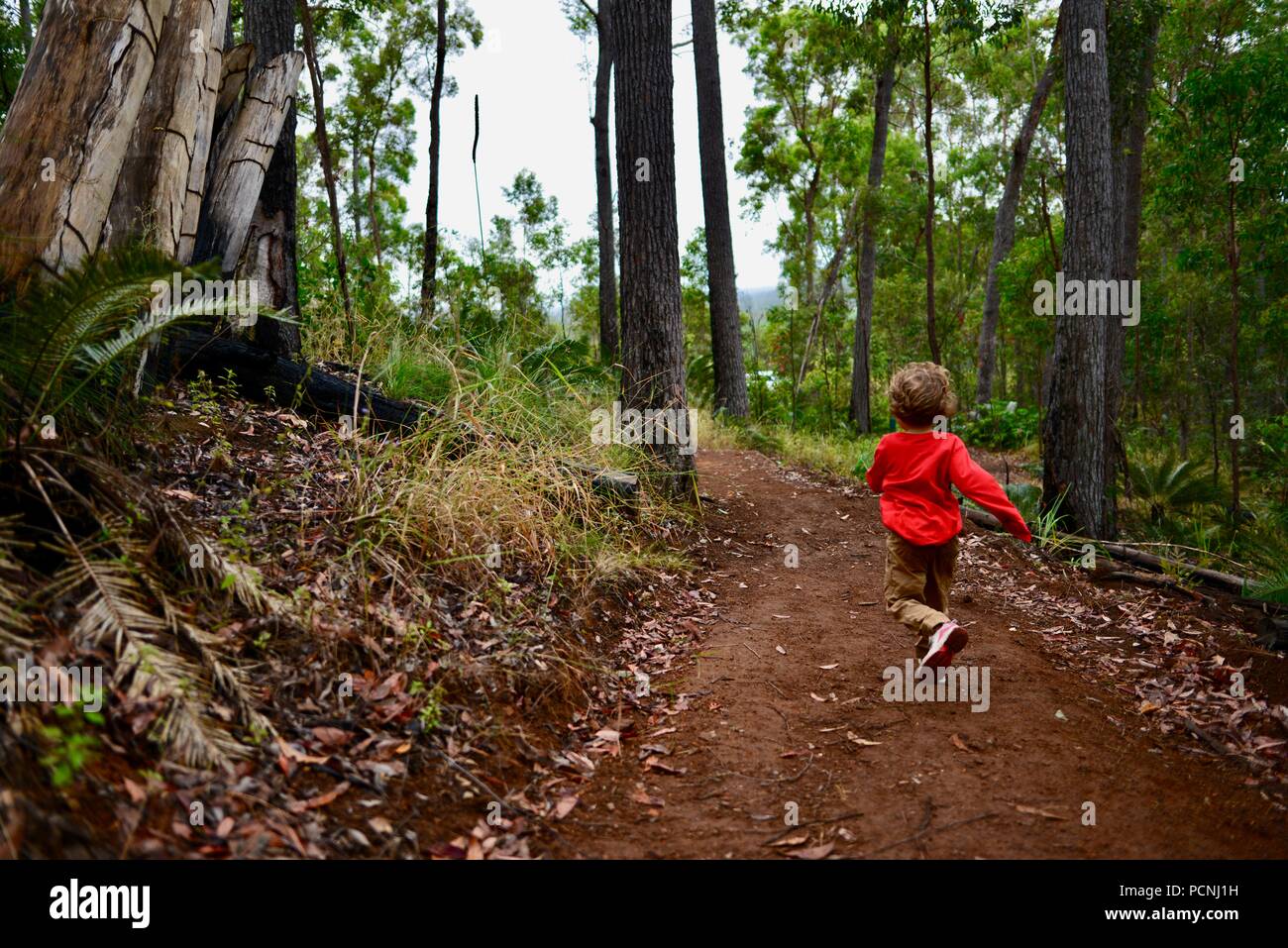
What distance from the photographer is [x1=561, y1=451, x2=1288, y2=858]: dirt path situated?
9.93 ft

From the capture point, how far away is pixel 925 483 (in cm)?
437

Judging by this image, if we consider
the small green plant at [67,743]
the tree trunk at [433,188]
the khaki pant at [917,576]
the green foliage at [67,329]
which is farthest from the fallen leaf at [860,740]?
the tree trunk at [433,188]

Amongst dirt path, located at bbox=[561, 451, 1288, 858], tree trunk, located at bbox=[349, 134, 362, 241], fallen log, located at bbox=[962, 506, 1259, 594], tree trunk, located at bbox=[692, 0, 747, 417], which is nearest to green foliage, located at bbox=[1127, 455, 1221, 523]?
fallen log, located at bbox=[962, 506, 1259, 594]

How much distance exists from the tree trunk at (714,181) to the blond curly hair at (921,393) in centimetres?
861

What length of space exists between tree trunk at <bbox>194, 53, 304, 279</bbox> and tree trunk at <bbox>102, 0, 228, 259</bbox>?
0.46 metres

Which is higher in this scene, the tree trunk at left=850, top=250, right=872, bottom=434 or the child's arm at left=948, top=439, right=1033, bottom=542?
the tree trunk at left=850, top=250, right=872, bottom=434

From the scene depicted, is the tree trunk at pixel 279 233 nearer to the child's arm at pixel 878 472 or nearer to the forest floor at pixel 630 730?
the forest floor at pixel 630 730

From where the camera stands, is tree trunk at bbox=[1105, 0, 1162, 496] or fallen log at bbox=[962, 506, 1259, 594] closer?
fallen log at bbox=[962, 506, 1259, 594]

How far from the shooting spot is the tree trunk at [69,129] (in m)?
4.13

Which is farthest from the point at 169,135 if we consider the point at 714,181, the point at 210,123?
the point at 714,181

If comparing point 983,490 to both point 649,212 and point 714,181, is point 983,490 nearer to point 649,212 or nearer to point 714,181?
point 649,212

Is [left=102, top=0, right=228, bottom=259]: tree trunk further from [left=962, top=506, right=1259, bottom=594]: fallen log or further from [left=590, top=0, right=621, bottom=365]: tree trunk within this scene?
[left=590, top=0, right=621, bottom=365]: tree trunk

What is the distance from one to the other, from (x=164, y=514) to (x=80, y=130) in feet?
7.81

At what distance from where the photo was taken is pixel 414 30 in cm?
2239
